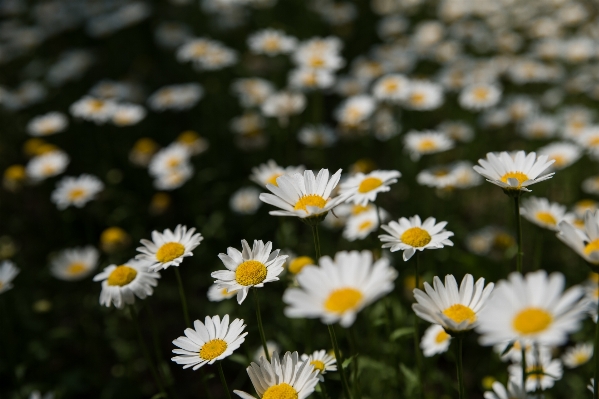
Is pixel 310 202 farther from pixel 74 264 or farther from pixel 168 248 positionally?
pixel 74 264

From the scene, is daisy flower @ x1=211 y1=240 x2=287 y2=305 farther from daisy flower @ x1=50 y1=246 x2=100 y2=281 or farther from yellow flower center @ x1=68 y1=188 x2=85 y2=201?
yellow flower center @ x1=68 y1=188 x2=85 y2=201

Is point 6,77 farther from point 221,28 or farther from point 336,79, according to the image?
point 336,79

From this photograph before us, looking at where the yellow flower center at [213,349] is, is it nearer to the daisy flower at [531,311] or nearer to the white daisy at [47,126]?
the daisy flower at [531,311]

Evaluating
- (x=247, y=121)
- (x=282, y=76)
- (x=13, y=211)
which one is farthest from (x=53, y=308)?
(x=282, y=76)

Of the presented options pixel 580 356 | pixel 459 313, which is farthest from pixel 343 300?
pixel 580 356

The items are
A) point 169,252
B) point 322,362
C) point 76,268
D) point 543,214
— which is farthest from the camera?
point 76,268

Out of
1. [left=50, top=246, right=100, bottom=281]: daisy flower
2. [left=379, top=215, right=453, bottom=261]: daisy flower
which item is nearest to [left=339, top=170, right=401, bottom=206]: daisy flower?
[left=379, top=215, right=453, bottom=261]: daisy flower
